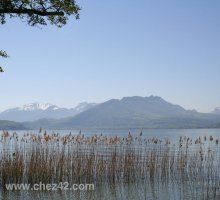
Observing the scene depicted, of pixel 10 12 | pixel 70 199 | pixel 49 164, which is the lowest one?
pixel 70 199

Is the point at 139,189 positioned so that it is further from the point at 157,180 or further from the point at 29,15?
the point at 29,15

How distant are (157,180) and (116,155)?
99.1 inches

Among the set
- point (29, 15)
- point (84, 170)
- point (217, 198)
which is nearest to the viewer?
point (29, 15)

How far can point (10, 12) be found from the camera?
1381 cm

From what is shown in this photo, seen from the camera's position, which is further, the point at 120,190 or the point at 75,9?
the point at 120,190

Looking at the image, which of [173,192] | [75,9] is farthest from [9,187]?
[75,9]

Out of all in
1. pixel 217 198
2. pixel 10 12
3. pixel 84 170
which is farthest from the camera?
pixel 84 170

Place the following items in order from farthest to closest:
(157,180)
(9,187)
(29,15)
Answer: (157,180) < (9,187) < (29,15)

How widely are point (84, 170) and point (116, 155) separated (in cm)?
221

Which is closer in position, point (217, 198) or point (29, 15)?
point (29, 15)

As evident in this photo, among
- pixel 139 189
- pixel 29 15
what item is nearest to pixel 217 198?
pixel 139 189

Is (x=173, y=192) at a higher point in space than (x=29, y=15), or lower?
lower

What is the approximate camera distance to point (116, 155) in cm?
2145

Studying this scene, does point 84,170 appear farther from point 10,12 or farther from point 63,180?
point 10,12
